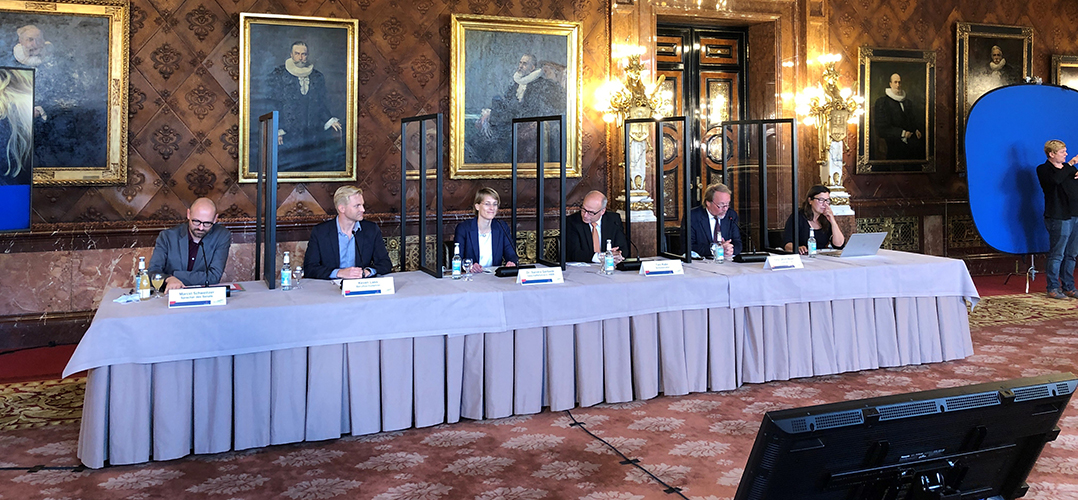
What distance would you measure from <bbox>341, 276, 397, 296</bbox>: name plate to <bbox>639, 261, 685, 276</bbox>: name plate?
4.44 ft

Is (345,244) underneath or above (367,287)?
above

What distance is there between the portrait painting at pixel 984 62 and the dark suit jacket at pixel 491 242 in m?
6.20

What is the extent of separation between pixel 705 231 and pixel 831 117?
3.26 metres

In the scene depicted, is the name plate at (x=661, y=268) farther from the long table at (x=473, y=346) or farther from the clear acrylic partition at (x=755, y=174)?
the clear acrylic partition at (x=755, y=174)

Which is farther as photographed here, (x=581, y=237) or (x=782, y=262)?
(x=581, y=237)

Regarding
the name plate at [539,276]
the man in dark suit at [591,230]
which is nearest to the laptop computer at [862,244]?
the man in dark suit at [591,230]

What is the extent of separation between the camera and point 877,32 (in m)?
8.23

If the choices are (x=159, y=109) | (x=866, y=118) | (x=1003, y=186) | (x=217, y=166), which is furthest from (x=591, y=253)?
(x=1003, y=186)

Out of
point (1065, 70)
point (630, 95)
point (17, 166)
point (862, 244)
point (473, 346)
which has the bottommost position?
point (473, 346)

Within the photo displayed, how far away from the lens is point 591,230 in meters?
5.18

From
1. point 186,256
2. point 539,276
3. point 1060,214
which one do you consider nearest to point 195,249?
point 186,256

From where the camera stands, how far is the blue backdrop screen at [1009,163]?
7.75 metres

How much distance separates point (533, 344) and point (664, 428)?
72 centimetres

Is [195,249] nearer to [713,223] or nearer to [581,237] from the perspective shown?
[581,237]
